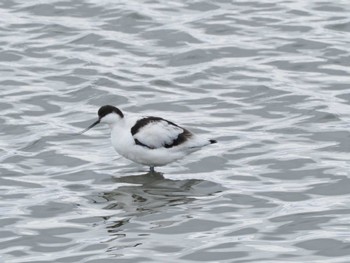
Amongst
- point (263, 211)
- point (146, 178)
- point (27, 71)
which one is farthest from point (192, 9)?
point (263, 211)

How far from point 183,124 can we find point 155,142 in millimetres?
2157

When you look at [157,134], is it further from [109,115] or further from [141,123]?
[109,115]

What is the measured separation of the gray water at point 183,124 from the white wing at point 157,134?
0.52 meters

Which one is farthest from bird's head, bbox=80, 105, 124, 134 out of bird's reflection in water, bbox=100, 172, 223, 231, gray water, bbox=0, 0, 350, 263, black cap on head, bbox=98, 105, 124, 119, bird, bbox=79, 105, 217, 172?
bird's reflection in water, bbox=100, 172, 223, 231

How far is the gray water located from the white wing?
52cm

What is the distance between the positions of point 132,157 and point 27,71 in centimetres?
561

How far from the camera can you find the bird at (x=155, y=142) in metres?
17.1

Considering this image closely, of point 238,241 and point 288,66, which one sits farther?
point 288,66

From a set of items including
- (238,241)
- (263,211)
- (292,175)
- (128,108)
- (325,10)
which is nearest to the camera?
(238,241)

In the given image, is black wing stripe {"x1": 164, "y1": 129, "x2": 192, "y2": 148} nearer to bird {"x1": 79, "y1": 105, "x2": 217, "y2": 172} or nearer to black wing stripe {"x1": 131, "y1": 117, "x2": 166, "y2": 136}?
bird {"x1": 79, "y1": 105, "x2": 217, "y2": 172}

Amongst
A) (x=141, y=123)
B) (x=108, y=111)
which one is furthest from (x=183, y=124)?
(x=141, y=123)

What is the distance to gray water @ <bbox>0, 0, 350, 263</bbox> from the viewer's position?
46.4 ft

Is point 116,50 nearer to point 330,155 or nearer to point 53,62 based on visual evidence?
point 53,62

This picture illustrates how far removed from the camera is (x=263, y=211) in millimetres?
15016
